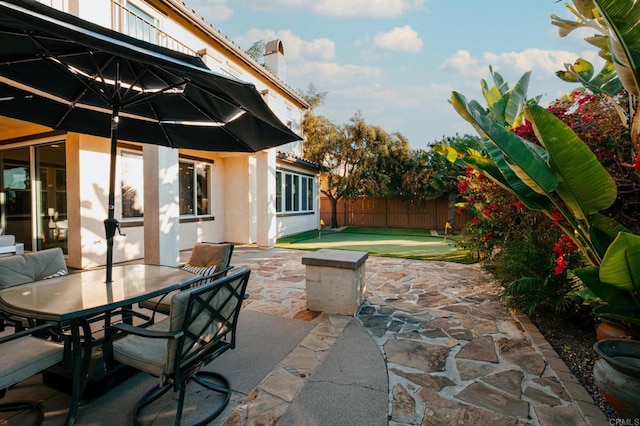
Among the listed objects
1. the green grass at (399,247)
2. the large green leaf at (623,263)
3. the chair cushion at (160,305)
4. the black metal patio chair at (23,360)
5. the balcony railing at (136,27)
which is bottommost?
the green grass at (399,247)

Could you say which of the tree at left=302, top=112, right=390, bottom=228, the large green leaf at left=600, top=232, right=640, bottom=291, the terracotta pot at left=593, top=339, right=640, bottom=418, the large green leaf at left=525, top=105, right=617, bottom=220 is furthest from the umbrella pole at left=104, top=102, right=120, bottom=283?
the tree at left=302, top=112, right=390, bottom=228

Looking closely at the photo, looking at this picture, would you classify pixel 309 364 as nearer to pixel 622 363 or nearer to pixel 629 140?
pixel 622 363

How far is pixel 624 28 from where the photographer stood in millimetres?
2441

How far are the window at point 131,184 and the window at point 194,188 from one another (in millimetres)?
1834

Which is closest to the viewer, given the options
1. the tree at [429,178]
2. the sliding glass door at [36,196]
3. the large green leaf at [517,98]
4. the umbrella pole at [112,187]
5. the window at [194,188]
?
the umbrella pole at [112,187]

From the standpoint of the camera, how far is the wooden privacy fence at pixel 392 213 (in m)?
19.4

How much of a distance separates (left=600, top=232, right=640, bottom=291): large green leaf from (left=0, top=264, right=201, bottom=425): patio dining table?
3.75 metres

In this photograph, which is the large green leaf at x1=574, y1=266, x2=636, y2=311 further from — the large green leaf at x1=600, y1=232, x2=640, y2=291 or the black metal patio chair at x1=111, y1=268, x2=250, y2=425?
the black metal patio chair at x1=111, y1=268, x2=250, y2=425

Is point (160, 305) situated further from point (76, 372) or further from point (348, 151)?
point (348, 151)

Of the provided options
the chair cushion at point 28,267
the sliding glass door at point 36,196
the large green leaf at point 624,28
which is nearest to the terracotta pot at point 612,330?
the large green leaf at point 624,28

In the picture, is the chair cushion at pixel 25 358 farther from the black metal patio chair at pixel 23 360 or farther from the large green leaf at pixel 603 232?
the large green leaf at pixel 603 232

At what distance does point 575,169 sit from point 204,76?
3270mm

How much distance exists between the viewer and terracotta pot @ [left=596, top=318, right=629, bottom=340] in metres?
3.09

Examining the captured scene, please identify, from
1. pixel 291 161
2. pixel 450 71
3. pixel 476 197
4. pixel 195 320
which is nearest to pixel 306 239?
pixel 291 161
